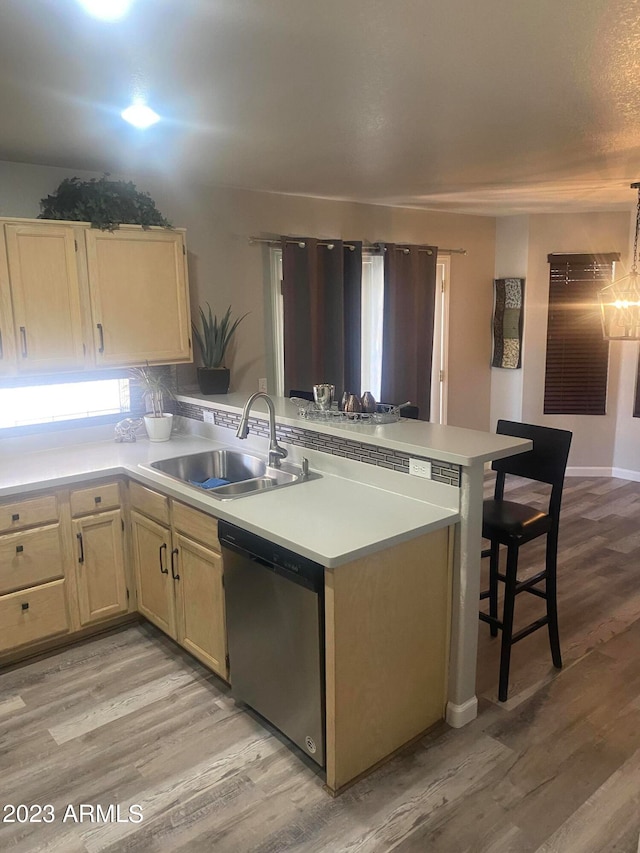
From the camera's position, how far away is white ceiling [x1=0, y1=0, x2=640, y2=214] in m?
1.58

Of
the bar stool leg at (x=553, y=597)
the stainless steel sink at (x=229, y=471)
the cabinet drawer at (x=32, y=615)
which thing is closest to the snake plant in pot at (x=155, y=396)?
the stainless steel sink at (x=229, y=471)

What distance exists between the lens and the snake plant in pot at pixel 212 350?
3729mm

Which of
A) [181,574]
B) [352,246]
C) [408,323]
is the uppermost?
[352,246]

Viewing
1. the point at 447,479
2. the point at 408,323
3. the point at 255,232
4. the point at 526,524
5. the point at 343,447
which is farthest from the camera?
the point at 408,323

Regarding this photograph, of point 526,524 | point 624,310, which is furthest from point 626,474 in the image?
point 526,524

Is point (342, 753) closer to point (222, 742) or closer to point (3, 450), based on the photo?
point (222, 742)

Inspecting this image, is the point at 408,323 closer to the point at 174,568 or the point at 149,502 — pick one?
the point at 149,502

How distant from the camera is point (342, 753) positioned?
2.09 meters

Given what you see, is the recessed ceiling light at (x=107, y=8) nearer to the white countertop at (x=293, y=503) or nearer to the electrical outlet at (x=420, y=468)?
the white countertop at (x=293, y=503)

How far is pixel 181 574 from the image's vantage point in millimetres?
2758

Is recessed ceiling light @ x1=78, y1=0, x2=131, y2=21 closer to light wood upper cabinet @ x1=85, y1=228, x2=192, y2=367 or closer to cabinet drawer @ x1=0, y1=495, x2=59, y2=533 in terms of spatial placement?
light wood upper cabinet @ x1=85, y1=228, x2=192, y2=367

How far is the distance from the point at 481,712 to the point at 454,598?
539 millimetres

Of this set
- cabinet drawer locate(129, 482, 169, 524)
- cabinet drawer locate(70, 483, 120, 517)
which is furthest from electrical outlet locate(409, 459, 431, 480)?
cabinet drawer locate(70, 483, 120, 517)

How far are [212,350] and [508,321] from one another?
3.06m
